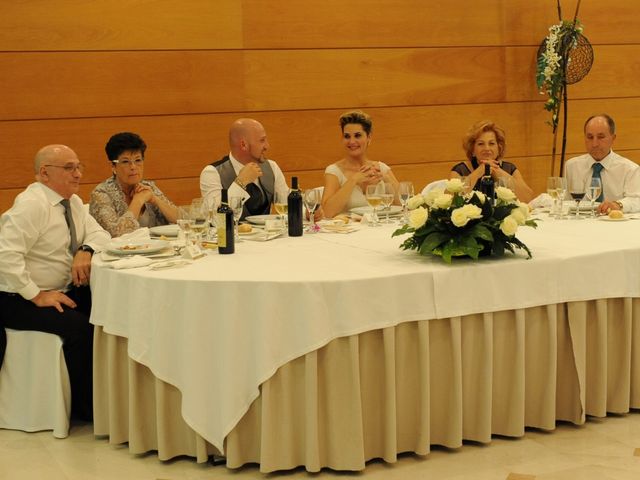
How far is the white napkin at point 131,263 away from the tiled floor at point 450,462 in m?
0.78

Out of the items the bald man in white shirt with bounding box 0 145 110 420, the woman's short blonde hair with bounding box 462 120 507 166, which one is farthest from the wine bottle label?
the woman's short blonde hair with bounding box 462 120 507 166

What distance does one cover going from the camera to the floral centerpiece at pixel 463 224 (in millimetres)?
3537

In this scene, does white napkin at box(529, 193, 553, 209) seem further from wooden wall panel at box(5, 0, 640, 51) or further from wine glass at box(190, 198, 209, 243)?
wooden wall panel at box(5, 0, 640, 51)

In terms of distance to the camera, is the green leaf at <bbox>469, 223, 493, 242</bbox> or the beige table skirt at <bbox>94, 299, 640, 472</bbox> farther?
the green leaf at <bbox>469, 223, 493, 242</bbox>

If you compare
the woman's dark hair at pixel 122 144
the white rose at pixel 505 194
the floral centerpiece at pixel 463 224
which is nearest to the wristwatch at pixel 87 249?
the woman's dark hair at pixel 122 144

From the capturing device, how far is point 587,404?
3.95 meters

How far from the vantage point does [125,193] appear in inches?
196

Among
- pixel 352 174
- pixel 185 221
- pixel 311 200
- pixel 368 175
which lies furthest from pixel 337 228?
pixel 352 174

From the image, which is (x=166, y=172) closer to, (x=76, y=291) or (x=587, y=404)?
(x=76, y=291)

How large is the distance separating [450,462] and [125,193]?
2401mm

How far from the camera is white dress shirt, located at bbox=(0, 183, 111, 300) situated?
398 cm

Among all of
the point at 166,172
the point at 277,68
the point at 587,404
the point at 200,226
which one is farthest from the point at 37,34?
the point at 587,404

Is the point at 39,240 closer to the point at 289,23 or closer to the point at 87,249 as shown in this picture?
the point at 87,249

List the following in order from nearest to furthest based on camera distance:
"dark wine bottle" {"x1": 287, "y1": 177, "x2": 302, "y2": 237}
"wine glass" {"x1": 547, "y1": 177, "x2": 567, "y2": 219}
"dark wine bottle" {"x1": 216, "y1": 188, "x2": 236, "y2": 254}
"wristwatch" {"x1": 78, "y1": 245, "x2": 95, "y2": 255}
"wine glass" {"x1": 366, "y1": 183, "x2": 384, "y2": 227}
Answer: "dark wine bottle" {"x1": 216, "y1": 188, "x2": 236, "y2": 254} → "wristwatch" {"x1": 78, "y1": 245, "x2": 95, "y2": 255} → "dark wine bottle" {"x1": 287, "y1": 177, "x2": 302, "y2": 237} → "wine glass" {"x1": 366, "y1": 183, "x2": 384, "y2": 227} → "wine glass" {"x1": 547, "y1": 177, "x2": 567, "y2": 219}
